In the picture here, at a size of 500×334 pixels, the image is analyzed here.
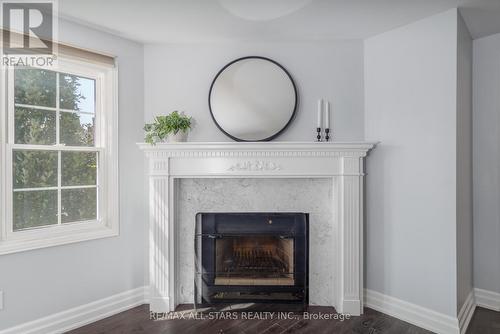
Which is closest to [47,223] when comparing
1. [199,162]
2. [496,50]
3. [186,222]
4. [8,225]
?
[8,225]

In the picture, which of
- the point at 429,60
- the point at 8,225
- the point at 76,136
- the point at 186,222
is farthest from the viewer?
the point at 186,222

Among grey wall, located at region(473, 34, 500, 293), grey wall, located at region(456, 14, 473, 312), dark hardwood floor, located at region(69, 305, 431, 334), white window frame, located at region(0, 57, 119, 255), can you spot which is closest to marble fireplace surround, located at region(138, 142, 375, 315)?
dark hardwood floor, located at region(69, 305, 431, 334)

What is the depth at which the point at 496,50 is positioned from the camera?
241cm

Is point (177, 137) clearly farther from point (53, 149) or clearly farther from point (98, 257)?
point (98, 257)

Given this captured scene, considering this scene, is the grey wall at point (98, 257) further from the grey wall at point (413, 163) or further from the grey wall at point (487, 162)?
the grey wall at point (487, 162)

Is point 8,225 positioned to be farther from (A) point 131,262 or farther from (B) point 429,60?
(B) point 429,60

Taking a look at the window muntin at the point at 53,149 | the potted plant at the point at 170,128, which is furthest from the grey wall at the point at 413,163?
the window muntin at the point at 53,149

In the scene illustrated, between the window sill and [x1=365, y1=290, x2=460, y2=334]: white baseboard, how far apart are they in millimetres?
2374

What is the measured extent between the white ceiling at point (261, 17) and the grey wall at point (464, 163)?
24 cm

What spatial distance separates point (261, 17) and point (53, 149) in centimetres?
194

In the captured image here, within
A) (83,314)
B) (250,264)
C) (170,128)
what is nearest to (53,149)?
(170,128)

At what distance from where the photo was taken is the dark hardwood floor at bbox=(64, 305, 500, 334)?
6.91 feet

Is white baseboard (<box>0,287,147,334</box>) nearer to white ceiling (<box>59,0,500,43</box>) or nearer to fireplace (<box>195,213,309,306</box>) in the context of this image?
fireplace (<box>195,213,309,306</box>)

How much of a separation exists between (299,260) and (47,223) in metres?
2.09
